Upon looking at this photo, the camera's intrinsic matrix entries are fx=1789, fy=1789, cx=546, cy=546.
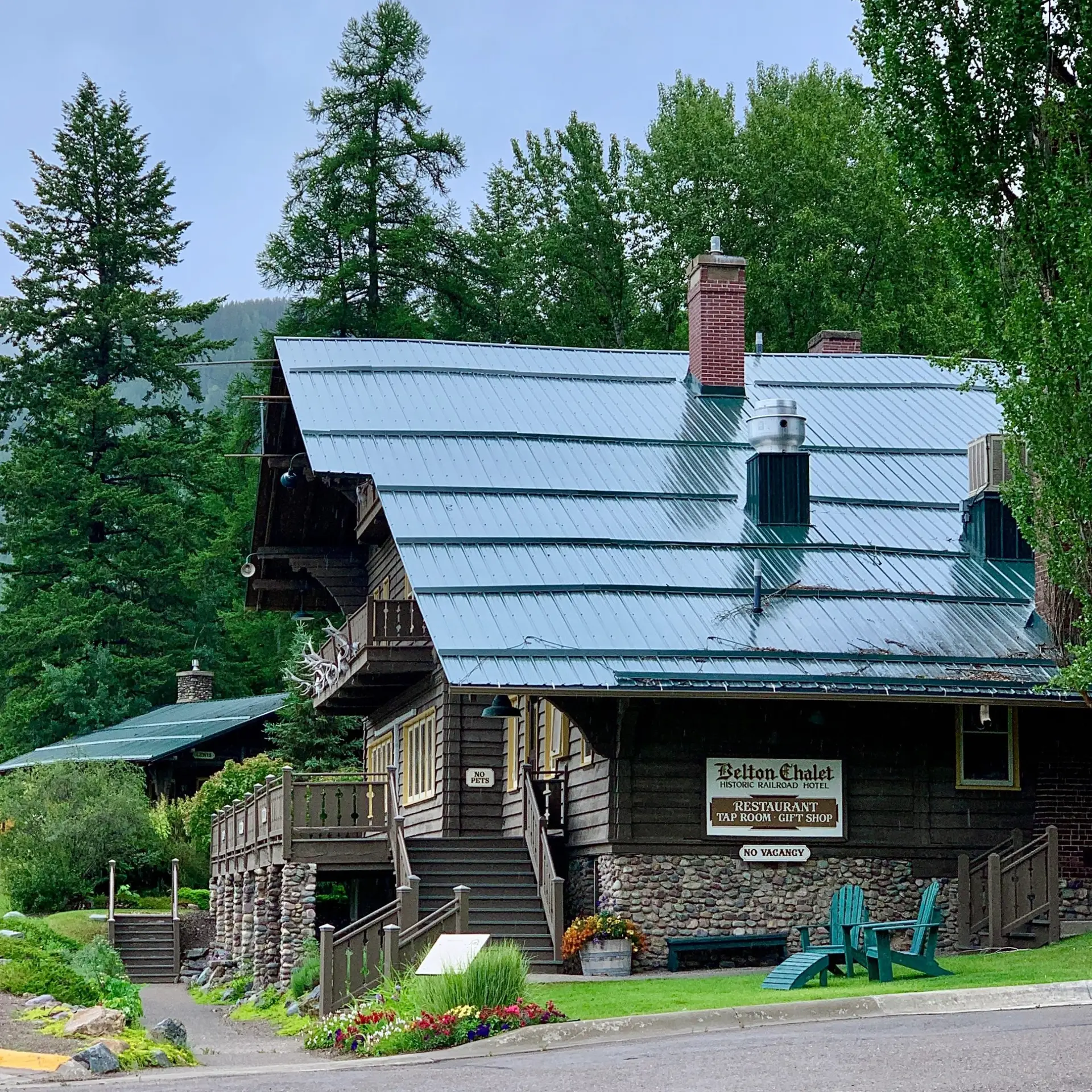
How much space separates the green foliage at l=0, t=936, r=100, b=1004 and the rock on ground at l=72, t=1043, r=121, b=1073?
14.4 feet

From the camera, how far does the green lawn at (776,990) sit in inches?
642

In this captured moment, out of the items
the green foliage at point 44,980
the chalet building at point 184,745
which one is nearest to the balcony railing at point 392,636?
the green foliage at point 44,980

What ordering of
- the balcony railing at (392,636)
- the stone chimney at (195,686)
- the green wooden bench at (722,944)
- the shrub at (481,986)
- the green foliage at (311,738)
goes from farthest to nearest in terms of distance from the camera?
the stone chimney at (195,686) → the green foliage at (311,738) → the balcony railing at (392,636) → the green wooden bench at (722,944) → the shrub at (481,986)

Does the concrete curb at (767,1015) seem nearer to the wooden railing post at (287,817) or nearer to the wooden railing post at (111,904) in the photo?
the wooden railing post at (287,817)

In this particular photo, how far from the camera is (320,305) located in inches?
2189

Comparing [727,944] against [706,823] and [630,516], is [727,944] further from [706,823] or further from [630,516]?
[630,516]

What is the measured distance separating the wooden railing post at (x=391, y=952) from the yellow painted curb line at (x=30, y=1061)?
4.67m

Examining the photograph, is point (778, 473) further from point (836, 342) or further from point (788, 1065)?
point (788, 1065)

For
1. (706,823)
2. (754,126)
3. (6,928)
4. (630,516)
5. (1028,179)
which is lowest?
(6,928)

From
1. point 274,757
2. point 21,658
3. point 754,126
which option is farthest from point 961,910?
point 21,658

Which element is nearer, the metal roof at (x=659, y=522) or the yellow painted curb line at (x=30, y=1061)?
the yellow painted curb line at (x=30, y=1061)

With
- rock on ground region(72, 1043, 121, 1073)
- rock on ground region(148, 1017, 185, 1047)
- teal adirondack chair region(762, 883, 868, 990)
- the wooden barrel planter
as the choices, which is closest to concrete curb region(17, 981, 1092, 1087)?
rock on ground region(72, 1043, 121, 1073)

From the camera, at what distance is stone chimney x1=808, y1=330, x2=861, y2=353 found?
35.3m

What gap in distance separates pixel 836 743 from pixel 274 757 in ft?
76.3
